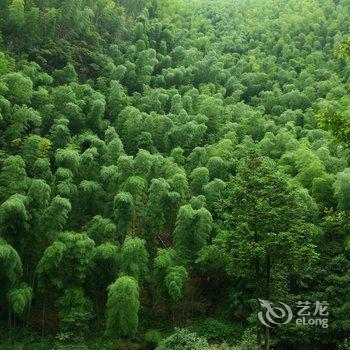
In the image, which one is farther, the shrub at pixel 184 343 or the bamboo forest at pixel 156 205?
the shrub at pixel 184 343

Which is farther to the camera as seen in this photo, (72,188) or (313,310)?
(72,188)

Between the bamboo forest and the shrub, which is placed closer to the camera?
the bamboo forest

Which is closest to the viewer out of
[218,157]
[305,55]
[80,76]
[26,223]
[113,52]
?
[26,223]

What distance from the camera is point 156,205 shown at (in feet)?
60.0

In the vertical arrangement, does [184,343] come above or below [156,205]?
below

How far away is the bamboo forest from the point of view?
11.9 meters

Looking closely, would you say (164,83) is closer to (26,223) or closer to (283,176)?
(26,223)

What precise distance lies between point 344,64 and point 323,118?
106 feet

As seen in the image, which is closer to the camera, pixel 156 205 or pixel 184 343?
pixel 184 343

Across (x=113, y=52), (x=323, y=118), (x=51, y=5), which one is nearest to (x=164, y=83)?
(x=113, y=52)

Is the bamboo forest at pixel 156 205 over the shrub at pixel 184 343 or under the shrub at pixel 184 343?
over

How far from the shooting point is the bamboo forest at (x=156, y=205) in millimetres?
11883

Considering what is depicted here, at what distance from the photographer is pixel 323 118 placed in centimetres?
682

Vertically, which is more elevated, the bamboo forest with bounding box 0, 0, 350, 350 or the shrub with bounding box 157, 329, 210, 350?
the bamboo forest with bounding box 0, 0, 350, 350
